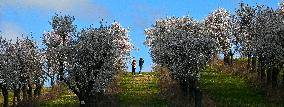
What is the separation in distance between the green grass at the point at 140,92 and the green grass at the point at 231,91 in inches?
256

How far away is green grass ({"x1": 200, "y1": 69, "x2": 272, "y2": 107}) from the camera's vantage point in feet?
213

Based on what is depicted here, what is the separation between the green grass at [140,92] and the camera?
217ft

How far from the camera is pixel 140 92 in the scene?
7550 centimetres

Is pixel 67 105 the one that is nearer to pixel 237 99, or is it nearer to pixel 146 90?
pixel 146 90

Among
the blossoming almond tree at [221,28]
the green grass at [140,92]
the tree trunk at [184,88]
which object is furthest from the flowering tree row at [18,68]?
the blossoming almond tree at [221,28]

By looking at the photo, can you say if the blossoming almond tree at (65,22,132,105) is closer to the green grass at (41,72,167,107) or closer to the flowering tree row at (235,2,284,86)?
the green grass at (41,72,167,107)

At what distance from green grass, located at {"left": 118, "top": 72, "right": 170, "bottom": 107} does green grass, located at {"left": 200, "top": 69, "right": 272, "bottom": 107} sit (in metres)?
6.51

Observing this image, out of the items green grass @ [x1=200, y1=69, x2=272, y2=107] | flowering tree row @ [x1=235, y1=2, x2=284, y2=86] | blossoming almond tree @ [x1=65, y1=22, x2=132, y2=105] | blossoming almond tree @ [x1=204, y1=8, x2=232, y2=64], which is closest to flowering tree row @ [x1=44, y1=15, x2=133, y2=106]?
blossoming almond tree @ [x1=65, y1=22, x2=132, y2=105]

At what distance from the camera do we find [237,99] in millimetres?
66688

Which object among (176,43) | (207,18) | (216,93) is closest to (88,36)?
(176,43)

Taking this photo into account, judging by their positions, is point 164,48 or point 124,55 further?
point 124,55

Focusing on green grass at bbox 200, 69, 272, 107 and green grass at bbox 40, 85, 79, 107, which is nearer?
green grass at bbox 200, 69, 272, 107

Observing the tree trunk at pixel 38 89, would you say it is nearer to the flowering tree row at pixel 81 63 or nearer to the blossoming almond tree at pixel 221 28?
the flowering tree row at pixel 81 63

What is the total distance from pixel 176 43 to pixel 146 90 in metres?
10.9
